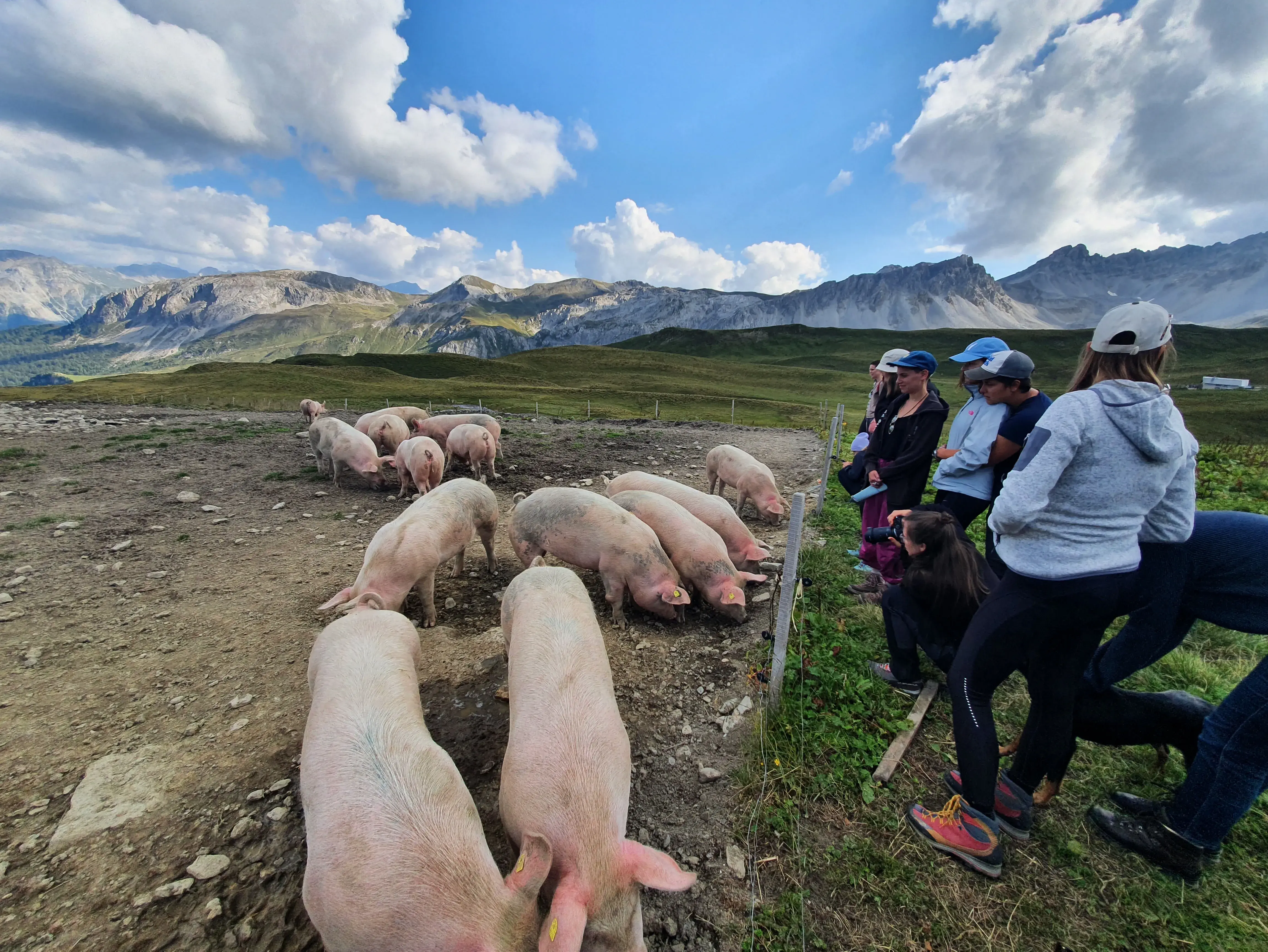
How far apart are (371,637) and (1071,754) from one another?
539 cm

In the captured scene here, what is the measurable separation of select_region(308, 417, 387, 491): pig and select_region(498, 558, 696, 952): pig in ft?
30.2

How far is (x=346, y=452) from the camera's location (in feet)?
40.4

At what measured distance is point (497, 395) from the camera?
44375 millimetres

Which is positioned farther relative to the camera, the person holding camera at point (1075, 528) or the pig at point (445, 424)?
the pig at point (445, 424)

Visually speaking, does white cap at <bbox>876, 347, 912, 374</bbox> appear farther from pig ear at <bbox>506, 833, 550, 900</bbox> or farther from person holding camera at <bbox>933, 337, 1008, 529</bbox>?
pig ear at <bbox>506, 833, 550, 900</bbox>

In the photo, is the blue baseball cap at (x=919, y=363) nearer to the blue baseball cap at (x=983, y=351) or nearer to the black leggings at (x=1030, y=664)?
the blue baseball cap at (x=983, y=351)

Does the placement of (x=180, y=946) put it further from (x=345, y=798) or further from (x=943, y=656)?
(x=943, y=656)

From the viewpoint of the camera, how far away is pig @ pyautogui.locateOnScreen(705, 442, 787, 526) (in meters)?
10.6

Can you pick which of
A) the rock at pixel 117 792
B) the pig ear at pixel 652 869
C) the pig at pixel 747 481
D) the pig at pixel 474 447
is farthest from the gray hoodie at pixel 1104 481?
the pig at pixel 474 447

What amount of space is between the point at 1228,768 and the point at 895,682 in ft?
7.29

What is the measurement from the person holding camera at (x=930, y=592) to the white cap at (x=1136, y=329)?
5.47ft

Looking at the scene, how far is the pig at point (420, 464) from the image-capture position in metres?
11.3

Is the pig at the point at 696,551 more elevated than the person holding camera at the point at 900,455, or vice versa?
the person holding camera at the point at 900,455

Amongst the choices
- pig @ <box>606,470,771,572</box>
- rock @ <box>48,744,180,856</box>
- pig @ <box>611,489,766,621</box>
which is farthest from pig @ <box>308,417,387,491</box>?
rock @ <box>48,744,180,856</box>
